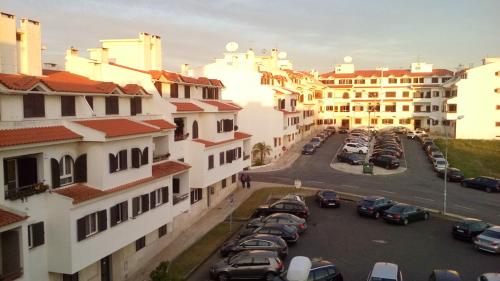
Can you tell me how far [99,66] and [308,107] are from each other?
2485 inches

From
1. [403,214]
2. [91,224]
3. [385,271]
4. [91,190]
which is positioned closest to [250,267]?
[385,271]

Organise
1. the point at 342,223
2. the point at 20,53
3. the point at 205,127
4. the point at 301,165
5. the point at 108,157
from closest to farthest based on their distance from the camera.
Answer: the point at 108,157 → the point at 20,53 → the point at 342,223 → the point at 205,127 → the point at 301,165

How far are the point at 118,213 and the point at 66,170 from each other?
3707 millimetres

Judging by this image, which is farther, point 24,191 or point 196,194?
point 196,194

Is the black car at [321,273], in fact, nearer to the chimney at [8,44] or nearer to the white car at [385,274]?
the white car at [385,274]

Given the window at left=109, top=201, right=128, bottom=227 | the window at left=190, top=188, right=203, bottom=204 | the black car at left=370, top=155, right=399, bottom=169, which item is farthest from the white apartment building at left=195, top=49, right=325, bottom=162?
the window at left=109, top=201, right=128, bottom=227

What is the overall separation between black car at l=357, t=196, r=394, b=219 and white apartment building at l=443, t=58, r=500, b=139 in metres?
50.3

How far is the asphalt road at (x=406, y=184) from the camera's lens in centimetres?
4256

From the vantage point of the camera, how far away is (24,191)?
2012cm

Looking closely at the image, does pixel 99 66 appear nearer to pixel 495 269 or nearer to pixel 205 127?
pixel 205 127

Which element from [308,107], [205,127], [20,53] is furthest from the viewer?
[308,107]

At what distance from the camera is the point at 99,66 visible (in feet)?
108

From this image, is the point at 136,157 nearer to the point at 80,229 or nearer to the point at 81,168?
the point at 81,168

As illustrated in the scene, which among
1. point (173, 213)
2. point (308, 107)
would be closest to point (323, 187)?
point (173, 213)
